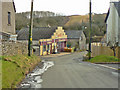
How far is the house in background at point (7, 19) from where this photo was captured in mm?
20031

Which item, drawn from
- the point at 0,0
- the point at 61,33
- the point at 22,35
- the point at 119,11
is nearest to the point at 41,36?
the point at 22,35

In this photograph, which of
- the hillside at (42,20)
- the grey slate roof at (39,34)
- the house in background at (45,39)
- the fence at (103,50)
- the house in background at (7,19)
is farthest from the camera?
the hillside at (42,20)

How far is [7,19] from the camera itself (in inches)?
844

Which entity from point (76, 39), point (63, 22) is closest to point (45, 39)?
point (76, 39)

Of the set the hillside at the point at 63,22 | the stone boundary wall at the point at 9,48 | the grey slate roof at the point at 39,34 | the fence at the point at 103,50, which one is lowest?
the fence at the point at 103,50

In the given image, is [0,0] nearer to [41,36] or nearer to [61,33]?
[41,36]

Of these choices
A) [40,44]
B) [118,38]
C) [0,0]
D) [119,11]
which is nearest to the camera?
[0,0]

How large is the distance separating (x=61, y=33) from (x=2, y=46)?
3618 cm

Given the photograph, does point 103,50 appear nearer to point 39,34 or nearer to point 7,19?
point 7,19

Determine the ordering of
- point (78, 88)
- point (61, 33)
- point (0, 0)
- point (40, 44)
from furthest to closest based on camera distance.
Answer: point (61, 33)
point (40, 44)
point (0, 0)
point (78, 88)

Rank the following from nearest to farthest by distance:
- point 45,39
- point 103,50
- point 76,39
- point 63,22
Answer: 1. point 103,50
2. point 45,39
3. point 76,39
4. point 63,22

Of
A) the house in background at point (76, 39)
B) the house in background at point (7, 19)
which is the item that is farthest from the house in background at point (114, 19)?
the house in background at point (76, 39)

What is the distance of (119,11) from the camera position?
27.7m

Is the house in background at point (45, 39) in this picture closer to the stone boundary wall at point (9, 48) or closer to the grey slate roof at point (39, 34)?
the grey slate roof at point (39, 34)
